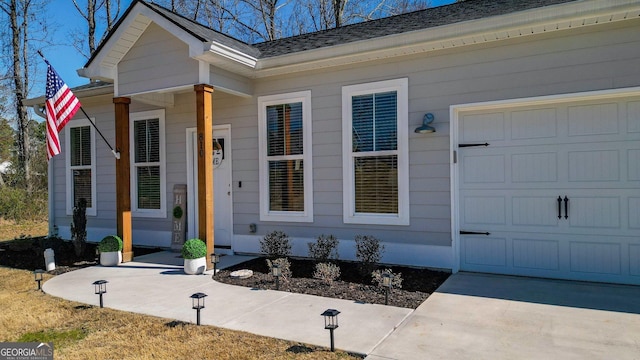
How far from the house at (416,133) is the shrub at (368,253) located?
0.38 metres

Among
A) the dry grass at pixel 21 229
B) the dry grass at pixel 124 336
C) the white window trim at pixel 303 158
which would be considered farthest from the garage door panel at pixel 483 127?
the dry grass at pixel 21 229

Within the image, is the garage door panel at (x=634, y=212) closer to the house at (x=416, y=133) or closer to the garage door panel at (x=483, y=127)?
the house at (x=416, y=133)

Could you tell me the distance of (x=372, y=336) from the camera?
329 centimetres

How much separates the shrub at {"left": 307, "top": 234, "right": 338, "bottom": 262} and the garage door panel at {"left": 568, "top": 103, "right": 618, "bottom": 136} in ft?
10.6

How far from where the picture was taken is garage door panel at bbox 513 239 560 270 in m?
4.89

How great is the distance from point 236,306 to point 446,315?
2058 mm

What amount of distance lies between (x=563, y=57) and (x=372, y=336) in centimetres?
385

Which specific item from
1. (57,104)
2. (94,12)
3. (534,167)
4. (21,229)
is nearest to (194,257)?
(57,104)

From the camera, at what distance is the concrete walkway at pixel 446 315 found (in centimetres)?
303

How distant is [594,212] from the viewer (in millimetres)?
4684

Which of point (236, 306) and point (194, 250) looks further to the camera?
point (194, 250)

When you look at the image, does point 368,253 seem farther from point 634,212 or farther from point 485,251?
point 634,212

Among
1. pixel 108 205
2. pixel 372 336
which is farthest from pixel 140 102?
pixel 372 336

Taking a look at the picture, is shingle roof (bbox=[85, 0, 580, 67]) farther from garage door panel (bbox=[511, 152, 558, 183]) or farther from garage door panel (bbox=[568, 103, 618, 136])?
garage door panel (bbox=[511, 152, 558, 183])
